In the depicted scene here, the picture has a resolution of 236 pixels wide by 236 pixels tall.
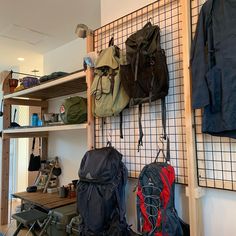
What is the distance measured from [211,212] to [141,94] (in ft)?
2.88

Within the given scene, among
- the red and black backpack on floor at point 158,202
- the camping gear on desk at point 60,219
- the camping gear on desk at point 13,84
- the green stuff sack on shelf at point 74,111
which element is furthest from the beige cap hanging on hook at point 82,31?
the camping gear on desk at point 13,84

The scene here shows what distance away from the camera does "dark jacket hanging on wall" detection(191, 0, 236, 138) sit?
1246mm

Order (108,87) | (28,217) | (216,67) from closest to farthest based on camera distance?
(216,67) < (108,87) < (28,217)

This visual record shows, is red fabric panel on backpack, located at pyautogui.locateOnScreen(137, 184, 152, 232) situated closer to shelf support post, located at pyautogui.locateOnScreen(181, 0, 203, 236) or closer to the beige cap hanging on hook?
shelf support post, located at pyautogui.locateOnScreen(181, 0, 203, 236)

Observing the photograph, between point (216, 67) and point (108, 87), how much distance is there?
793mm

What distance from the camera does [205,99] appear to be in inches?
51.3

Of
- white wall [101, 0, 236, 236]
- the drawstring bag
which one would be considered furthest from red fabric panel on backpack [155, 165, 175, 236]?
the drawstring bag

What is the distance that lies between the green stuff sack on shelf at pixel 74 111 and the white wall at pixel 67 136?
3.00ft

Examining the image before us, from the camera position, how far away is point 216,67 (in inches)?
51.2

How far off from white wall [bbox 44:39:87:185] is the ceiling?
0.16 m

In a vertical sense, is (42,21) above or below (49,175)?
above

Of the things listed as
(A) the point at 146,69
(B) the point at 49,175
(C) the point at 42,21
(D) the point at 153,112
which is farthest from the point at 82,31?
(B) the point at 49,175

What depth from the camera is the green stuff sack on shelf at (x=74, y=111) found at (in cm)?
215

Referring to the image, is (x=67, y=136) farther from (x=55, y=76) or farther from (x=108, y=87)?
(x=108, y=87)
